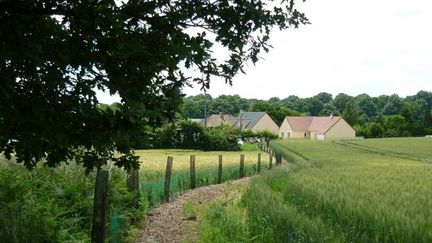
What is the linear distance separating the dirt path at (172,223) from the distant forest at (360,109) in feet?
276

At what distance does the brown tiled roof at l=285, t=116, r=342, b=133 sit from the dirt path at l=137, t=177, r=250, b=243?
9440 cm

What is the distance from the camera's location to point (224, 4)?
4.59m

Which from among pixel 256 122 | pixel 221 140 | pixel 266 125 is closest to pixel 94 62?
pixel 221 140

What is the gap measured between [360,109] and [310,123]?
3703 cm

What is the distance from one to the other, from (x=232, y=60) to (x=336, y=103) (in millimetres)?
154367

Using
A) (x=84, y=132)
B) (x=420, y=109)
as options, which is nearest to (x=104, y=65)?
(x=84, y=132)

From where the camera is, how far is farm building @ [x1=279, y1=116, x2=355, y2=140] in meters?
102

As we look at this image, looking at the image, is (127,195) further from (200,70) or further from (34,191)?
(200,70)

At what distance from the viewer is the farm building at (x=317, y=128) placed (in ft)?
334

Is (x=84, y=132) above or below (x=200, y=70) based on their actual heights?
below

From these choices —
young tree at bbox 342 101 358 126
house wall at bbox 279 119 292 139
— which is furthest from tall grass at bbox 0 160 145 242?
young tree at bbox 342 101 358 126

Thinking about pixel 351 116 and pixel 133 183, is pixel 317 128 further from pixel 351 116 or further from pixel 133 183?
pixel 133 183

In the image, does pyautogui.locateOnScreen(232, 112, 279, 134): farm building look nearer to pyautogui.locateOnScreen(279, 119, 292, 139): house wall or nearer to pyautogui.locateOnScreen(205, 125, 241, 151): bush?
pyautogui.locateOnScreen(279, 119, 292, 139): house wall

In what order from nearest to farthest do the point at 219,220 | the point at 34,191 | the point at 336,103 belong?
1. the point at 34,191
2. the point at 219,220
3. the point at 336,103
